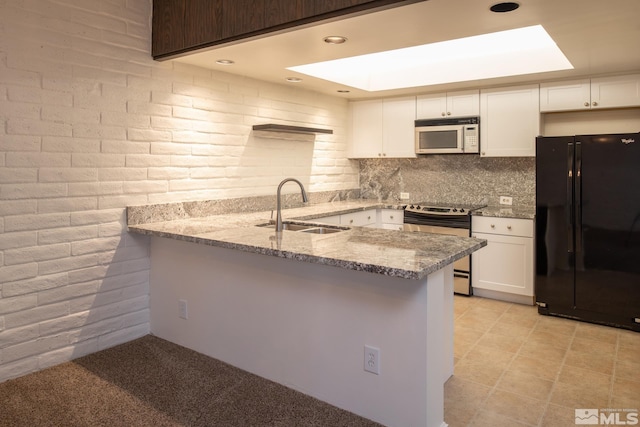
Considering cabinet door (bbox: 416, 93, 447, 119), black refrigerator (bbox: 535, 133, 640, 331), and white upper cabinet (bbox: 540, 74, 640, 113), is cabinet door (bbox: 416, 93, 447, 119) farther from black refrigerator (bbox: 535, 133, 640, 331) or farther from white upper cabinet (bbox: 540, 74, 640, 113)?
black refrigerator (bbox: 535, 133, 640, 331)

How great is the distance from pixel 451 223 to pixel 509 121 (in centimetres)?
108

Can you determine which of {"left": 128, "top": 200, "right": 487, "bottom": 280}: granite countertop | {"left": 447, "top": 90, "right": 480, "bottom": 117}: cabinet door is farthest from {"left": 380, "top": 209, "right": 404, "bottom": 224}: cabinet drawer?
{"left": 128, "top": 200, "right": 487, "bottom": 280}: granite countertop

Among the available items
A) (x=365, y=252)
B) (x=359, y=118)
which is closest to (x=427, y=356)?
(x=365, y=252)

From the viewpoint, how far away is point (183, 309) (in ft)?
9.96

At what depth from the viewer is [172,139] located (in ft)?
10.8

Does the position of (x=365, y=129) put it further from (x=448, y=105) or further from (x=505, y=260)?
(x=505, y=260)

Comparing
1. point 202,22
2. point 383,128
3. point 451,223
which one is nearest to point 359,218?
point 451,223

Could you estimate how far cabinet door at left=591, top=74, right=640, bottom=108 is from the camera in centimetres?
364

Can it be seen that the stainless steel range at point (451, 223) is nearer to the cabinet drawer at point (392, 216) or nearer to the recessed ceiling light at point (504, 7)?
the cabinet drawer at point (392, 216)

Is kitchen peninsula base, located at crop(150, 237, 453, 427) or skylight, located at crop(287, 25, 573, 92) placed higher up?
skylight, located at crop(287, 25, 573, 92)

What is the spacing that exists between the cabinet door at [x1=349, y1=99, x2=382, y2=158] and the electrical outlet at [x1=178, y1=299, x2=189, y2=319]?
9.28 ft

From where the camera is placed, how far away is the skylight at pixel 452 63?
3627 millimetres

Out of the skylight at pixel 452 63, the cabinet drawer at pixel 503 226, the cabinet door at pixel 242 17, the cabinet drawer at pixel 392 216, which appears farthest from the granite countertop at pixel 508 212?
the cabinet door at pixel 242 17

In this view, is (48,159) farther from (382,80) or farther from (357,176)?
(357,176)
